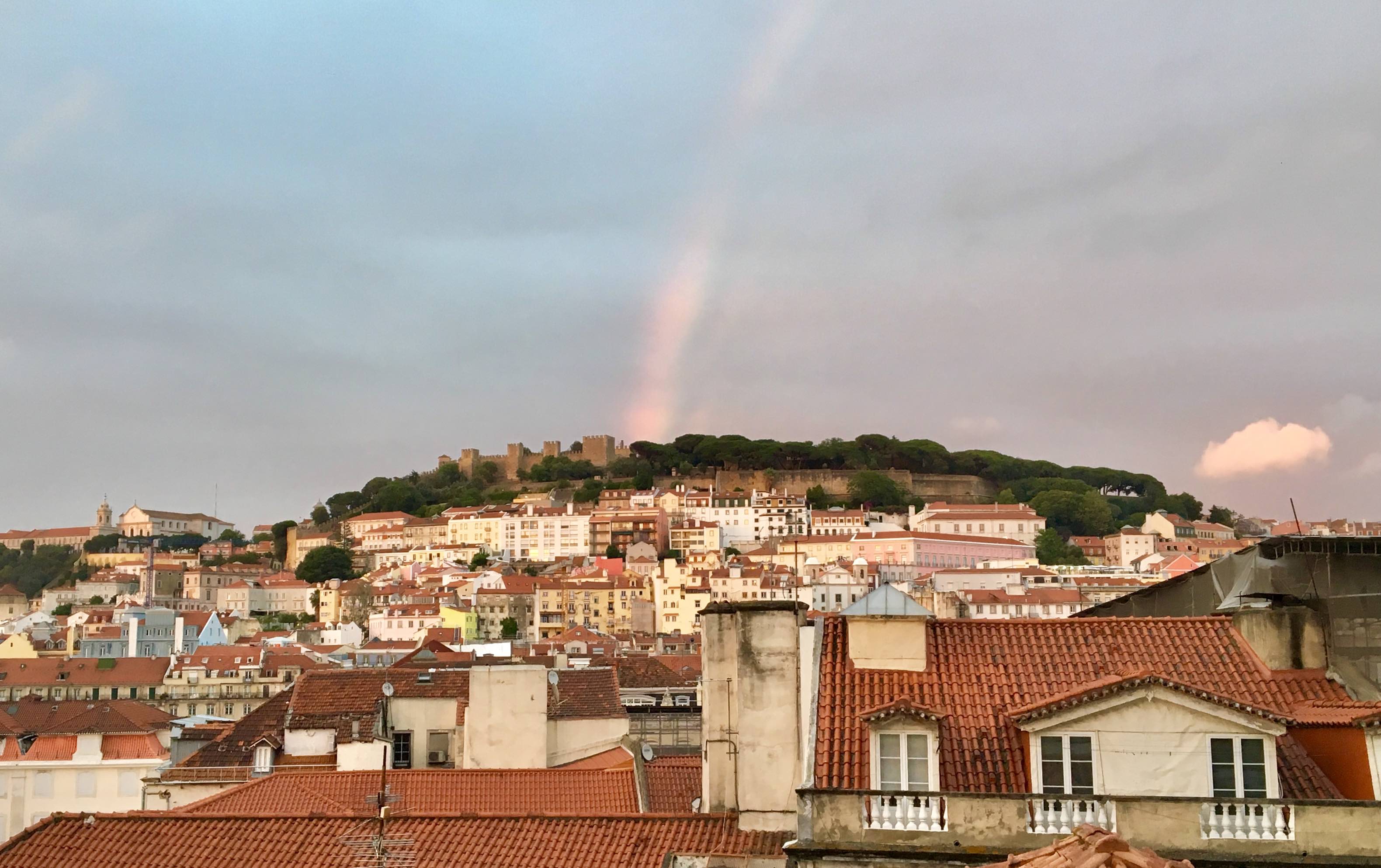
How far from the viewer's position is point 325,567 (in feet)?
561

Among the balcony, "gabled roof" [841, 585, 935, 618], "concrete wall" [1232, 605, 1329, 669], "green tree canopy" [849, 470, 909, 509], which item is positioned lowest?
the balcony

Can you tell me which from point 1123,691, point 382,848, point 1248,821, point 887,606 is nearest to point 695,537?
point 382,848

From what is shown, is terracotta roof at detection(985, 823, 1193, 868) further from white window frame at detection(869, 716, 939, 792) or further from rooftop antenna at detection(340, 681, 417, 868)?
rooftop antenna at detection(340, 681, 417, 868)

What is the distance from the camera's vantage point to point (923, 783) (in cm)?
1092

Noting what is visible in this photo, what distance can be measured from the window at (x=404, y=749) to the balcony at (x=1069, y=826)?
15.2m

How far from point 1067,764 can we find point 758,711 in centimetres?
323

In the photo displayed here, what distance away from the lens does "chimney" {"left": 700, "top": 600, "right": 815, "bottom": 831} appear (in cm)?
1314

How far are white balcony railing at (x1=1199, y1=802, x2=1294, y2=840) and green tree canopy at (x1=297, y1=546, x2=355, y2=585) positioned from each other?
16465cm

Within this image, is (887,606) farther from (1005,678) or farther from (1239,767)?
(1239,767)

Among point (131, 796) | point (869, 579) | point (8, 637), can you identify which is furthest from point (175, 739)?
point (869, 579)

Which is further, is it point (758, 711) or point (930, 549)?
point (930, 549)

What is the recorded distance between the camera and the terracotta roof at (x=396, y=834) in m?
13.4

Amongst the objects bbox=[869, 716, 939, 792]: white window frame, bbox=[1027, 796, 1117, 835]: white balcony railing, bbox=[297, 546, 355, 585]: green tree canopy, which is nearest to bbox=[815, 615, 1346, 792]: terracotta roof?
bbox=[869, 716, 939, 792]: white window frame

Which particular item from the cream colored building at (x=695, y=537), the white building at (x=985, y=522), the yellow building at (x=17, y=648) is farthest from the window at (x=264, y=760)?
the white building at (x=985, y=522)
